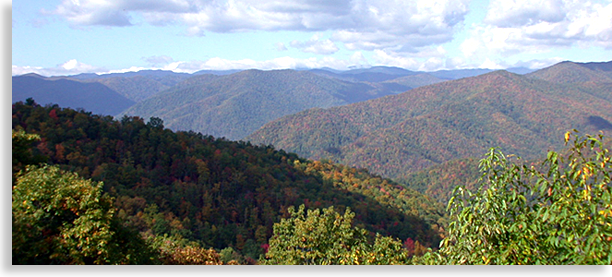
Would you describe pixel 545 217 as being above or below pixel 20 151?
above

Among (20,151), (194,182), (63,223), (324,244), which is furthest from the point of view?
(194,182)

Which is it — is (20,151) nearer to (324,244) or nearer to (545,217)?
→ (324,244)

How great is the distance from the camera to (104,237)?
862 cm

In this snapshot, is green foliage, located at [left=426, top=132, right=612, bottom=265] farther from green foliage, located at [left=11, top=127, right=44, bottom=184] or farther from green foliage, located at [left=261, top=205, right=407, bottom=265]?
green foliage, located at [left=11, top=127, right=44, bottom=184]

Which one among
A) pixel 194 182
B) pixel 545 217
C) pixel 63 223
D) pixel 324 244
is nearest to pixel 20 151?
pixel 63 223

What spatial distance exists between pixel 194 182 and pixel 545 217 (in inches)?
2343

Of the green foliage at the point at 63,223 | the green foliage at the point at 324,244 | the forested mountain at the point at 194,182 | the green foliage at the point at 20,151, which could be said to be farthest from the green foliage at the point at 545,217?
the forested mountain at the point at 194,182

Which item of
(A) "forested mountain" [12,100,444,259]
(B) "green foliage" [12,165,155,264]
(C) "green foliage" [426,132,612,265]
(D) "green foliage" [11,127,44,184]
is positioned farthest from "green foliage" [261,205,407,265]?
(A) "forested mountain" [12,100,444,259]

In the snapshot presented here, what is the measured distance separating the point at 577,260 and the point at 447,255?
2.46m

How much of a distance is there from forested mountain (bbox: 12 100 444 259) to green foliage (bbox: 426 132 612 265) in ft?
104

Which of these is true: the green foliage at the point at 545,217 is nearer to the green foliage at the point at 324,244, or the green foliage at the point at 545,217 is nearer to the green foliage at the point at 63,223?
the green foliage at the point at 324,244

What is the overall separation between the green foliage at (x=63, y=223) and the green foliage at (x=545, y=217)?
736cm

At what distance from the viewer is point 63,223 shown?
8.91m

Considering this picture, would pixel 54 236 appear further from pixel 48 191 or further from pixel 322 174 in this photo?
pixel 322 174
